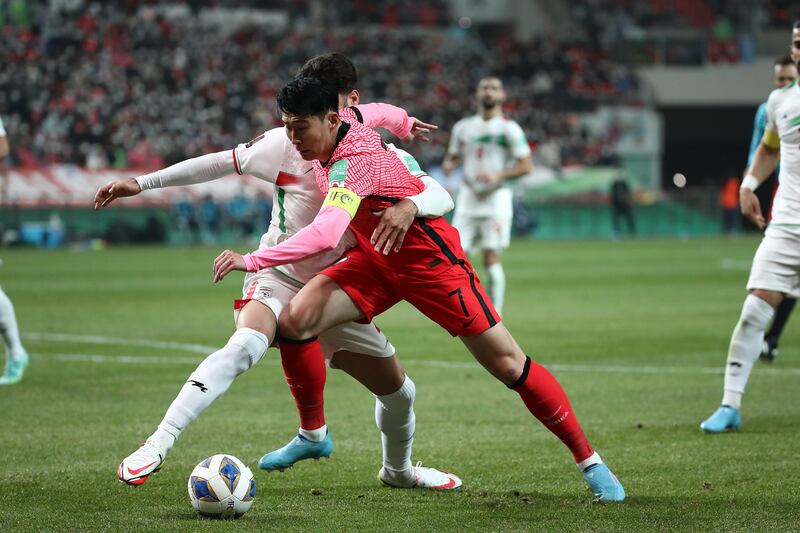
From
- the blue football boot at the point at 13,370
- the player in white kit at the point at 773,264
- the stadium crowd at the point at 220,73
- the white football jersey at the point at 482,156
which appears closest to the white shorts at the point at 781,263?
the player in white kit at the point at 773,264

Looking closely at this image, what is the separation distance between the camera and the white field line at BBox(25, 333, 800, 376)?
10055mm

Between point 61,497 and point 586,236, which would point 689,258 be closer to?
point 586,236

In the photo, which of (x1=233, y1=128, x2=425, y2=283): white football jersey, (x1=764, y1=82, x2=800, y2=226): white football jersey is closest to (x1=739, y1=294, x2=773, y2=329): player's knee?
(x1=764, y1=82, x2=800, y2=226): white football jersey

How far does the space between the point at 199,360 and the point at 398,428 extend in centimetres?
540

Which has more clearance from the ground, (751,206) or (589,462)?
(751,206)

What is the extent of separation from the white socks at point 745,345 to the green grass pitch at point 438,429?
10.0 inches

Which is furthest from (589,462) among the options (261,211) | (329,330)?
(261,211)

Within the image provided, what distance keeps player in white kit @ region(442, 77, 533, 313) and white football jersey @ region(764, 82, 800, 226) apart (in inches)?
249

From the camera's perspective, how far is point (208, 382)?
17.0 ft

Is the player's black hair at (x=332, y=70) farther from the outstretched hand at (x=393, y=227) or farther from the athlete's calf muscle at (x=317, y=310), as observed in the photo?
the athlete's calf muscle at (x=317, y=310)

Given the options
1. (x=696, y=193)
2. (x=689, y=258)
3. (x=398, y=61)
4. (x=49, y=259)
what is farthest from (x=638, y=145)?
(x=49, y=259)

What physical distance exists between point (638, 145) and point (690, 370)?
35084mm

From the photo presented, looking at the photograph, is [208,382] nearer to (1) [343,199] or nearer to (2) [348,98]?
(1) [343,199]

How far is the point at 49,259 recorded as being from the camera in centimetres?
2708
